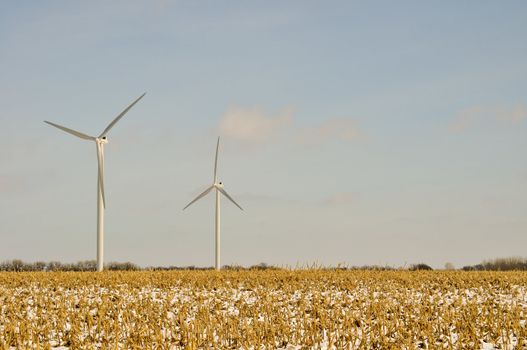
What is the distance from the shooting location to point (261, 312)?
950 inches

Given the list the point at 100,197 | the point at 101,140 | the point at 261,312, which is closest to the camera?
the point at 261,312

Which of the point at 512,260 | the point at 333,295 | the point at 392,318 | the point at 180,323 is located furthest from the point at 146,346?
the point at 512,260

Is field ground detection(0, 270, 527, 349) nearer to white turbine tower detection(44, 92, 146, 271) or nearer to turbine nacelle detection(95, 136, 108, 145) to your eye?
white turbine tower detection(44, 92, 146, 271)

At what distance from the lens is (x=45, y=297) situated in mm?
29188

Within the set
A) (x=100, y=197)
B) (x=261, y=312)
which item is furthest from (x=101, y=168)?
(x=261, y=312)

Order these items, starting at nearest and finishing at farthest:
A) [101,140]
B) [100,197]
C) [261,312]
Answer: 1. [261,312]
2. [100,197]
3. [101,140]

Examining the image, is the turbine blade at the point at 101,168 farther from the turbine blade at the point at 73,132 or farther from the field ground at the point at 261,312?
the field ground at the point at 261,312

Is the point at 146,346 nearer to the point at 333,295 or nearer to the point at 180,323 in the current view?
the point at 180,323

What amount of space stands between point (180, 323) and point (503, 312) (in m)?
11.7

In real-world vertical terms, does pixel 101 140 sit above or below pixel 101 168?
above

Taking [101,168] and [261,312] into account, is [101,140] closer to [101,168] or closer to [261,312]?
[101,168]

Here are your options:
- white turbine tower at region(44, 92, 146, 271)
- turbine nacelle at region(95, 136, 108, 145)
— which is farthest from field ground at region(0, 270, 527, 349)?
turbine nacelle at region(95, 136, 108, 145)

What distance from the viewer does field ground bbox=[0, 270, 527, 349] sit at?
19.6 meters

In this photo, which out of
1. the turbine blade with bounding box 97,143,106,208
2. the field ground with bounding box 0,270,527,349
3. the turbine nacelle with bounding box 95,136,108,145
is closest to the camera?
the field ground with bounding box 0,270,527,349
